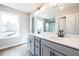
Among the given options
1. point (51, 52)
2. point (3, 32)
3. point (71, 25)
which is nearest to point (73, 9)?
point (71, 25)

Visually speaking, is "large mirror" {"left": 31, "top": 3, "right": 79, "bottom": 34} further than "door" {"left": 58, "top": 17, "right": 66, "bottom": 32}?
No

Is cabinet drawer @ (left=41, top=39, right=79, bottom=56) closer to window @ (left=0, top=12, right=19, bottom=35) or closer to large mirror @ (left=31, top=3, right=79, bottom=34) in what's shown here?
large mirror @ (left=31, top=3, right=79, bottom=34)

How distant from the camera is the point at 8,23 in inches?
60.2

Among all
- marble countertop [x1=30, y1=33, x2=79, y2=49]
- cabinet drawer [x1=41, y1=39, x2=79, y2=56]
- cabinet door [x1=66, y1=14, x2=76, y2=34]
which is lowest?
cabinet drawer [x1=41, y1=39, x2=79, y2=56]

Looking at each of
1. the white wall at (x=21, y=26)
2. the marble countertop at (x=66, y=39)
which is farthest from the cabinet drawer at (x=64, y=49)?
the white wall at (x=21, y=26)

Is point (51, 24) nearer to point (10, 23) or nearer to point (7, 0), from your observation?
point (10, 23)

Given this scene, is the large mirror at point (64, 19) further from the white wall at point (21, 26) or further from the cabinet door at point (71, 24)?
the white wall at point (21, 26)

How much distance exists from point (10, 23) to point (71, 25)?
113 cm

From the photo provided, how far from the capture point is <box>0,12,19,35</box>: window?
1500mm

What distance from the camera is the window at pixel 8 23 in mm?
1500

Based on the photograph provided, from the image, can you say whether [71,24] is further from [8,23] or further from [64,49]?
[8,23]

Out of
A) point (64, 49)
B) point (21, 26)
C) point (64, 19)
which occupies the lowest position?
point (64, 49)

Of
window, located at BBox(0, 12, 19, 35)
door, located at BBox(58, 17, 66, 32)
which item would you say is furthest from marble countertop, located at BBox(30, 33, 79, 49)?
window, located at BBox(0, 12, 19, 35)

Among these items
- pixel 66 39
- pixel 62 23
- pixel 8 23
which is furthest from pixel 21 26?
pixel 66 39
